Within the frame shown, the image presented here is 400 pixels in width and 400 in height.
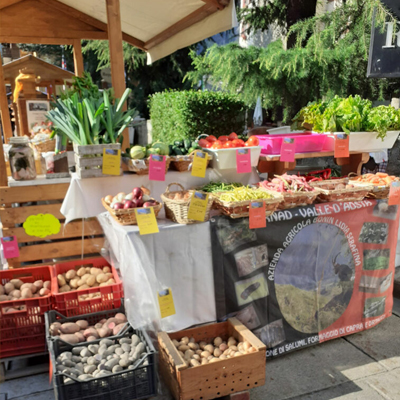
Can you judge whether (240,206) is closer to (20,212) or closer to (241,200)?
(241,200)

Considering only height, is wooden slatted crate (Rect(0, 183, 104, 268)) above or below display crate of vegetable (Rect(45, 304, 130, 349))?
above

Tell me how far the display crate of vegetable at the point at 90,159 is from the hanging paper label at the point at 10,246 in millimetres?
837

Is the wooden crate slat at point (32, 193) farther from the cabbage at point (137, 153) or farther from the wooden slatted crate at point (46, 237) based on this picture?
the cabbage at point (137, 153)

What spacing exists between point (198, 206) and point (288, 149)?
1172 mm

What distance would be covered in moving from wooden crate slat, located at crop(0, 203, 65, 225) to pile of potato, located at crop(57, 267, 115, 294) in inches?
23.1

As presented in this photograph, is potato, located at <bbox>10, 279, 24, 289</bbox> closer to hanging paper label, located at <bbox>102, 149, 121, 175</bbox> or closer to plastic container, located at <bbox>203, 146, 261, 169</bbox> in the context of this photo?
hanging paper label, located at <bbox>102, 149, 121, 175</bbox>

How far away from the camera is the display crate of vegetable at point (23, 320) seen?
257 cm

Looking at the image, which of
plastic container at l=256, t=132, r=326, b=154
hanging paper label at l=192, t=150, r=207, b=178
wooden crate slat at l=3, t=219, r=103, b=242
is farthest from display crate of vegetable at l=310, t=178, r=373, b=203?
wooden crate slat at l=3, t=219, r=103, b=242

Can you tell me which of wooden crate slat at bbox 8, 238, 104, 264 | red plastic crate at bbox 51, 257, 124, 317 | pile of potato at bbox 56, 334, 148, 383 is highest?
wooden crate slat at bbox 8, 238, 104, 264

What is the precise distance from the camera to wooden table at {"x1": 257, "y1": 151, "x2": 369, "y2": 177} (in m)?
3.36

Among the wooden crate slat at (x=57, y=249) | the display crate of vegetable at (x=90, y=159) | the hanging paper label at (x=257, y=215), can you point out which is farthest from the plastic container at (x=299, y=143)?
the wooden crate slat at (x=57, y=249)

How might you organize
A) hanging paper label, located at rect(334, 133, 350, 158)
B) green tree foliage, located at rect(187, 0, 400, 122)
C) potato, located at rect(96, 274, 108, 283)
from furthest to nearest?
green tree foliage, located at rect(187, 0, 400, 122)
hanging paper label, located at rect(334, 133, 350, 158)
potato, located at rect(96, 274, 108, 283)

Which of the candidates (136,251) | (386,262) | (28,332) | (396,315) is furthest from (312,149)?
(28,332)

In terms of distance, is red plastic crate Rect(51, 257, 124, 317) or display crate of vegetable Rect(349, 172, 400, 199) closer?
red plastic crate Rect(51, 257, 124, 317)
